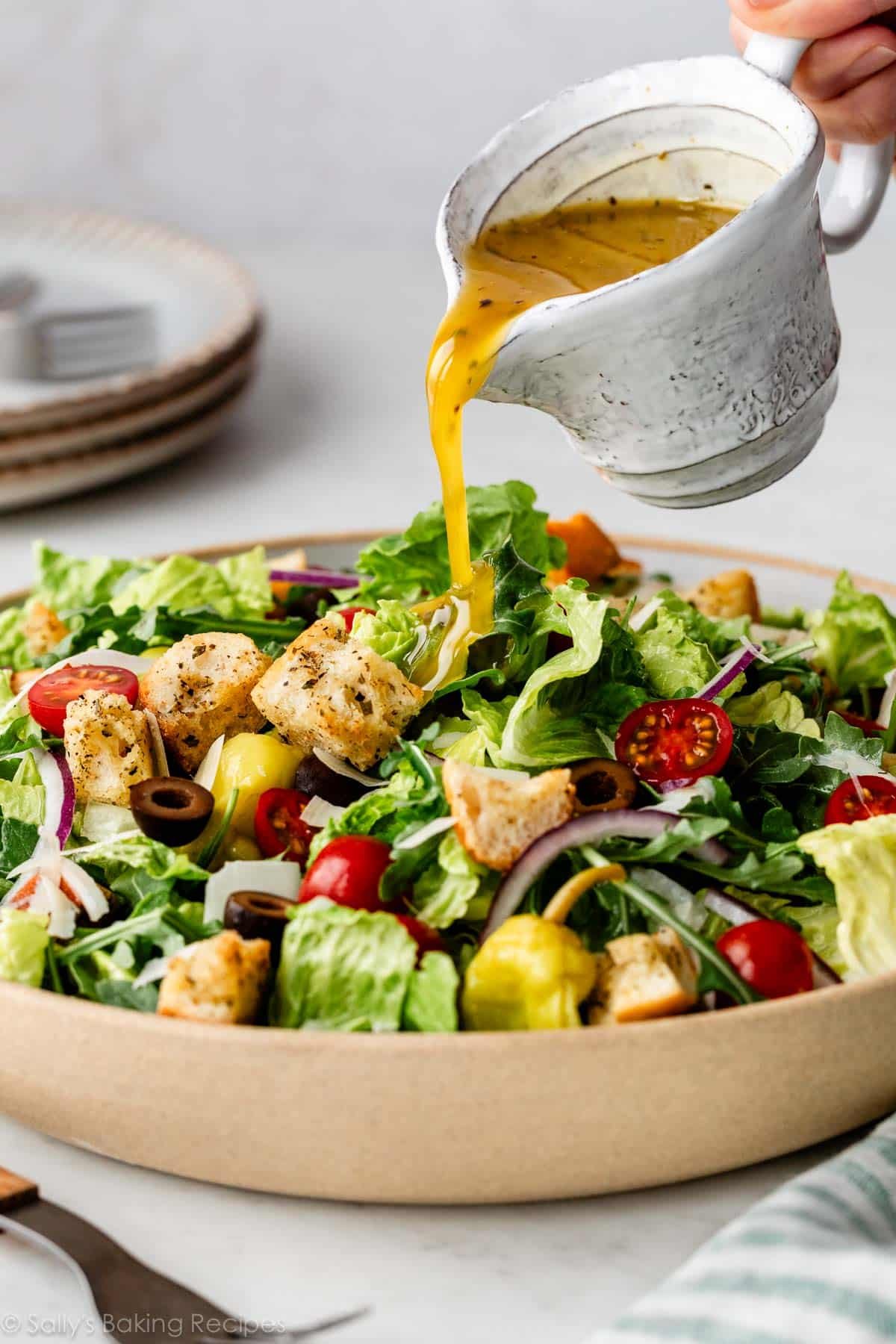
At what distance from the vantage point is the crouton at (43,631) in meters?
3.60

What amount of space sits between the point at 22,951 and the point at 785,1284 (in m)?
1.15

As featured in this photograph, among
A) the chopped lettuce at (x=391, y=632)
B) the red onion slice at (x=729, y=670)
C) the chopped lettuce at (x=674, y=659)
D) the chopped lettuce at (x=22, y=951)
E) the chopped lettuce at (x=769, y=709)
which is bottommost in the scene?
the chopped lettuce at (x=769, y=709)

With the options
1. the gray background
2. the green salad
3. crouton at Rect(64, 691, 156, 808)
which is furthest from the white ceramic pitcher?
the gray background

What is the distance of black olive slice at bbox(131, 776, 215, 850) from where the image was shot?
2637 mm

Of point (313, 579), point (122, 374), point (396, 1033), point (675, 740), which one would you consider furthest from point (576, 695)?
point (122, 374)

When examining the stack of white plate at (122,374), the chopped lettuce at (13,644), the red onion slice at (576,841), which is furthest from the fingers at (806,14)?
the stack of white plate at (122,374)

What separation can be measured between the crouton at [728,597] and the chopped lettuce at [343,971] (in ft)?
5.44

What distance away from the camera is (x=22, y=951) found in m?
2.39

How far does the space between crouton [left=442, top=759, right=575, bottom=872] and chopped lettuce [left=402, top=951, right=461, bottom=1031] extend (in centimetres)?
24

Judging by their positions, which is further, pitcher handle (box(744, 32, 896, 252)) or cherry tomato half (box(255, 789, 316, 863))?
pitcher handle (box(744, 32, 896, 252))

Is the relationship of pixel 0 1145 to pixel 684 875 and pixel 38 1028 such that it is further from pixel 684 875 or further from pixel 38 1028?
pixel 684 875

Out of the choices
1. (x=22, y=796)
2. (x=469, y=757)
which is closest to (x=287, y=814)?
(x=469, y=757)

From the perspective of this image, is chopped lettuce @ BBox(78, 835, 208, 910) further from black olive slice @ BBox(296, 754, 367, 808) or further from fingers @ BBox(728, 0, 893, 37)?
fingers @ BBox(728, 0, 893, 37)

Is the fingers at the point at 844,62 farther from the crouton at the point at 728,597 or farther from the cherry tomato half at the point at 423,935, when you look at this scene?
the cherry tomato half at the point at 423,935
